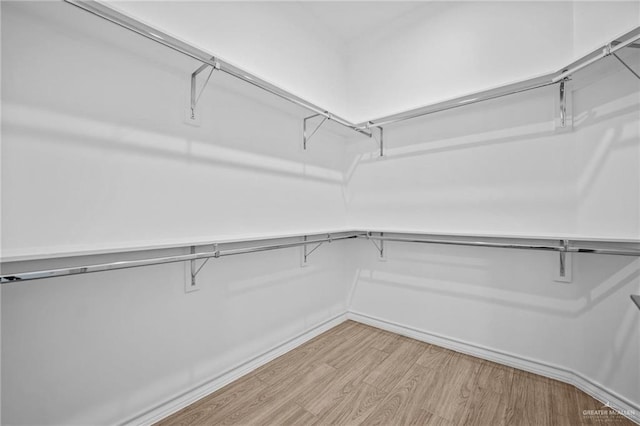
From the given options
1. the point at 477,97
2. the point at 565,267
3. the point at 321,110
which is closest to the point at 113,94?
the point at 321,110

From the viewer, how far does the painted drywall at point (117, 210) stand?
3.37 ft

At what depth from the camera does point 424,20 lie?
89.2 inches

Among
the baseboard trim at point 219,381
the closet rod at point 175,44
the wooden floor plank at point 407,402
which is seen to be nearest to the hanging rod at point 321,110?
the closet rod at point 175,44

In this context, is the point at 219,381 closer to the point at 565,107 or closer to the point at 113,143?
the point at 113,143

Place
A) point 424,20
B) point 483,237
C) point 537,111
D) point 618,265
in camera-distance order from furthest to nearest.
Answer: point 424,20, point 483,237, point 537,111, point 618,265

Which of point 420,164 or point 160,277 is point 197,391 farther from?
point 420,164

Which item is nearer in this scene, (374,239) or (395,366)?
(395,366)

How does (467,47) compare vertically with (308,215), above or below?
above

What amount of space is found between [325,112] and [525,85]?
4.16 feet

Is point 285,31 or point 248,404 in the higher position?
point 285,31

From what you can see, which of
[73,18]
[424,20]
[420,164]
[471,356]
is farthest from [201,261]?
[424,20]

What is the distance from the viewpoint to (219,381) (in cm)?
160

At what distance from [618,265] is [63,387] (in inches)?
108

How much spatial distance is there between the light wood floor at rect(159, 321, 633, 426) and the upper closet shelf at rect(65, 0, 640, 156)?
1.62 m
